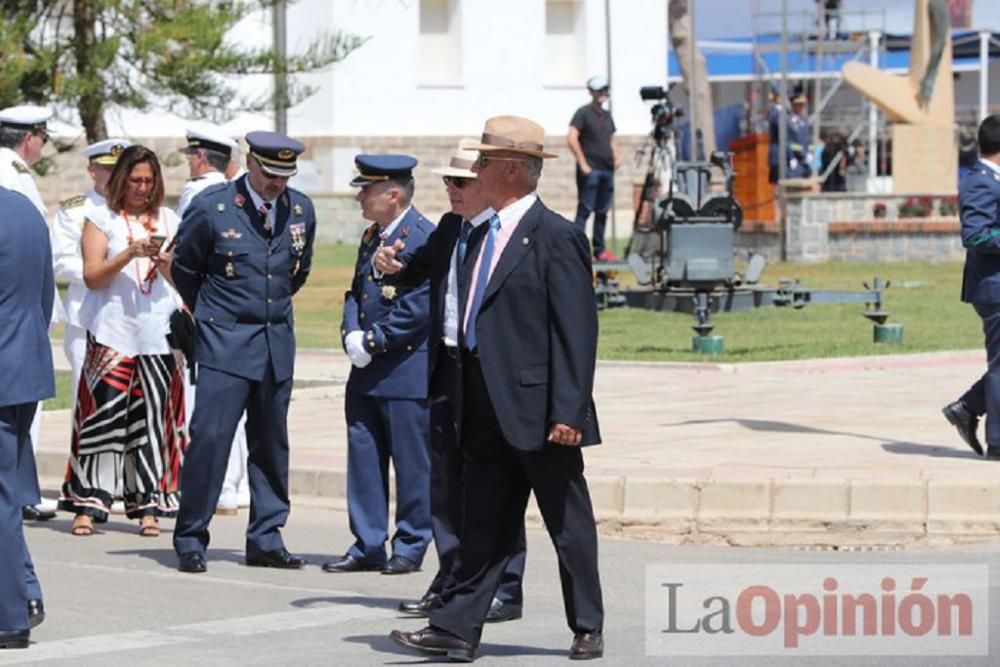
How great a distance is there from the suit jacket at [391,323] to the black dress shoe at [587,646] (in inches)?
99.5

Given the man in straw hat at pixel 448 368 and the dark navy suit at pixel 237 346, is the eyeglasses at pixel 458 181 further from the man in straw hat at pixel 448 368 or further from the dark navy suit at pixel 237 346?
the dark navy suit at pixel 237 346

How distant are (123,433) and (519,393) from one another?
447 cm

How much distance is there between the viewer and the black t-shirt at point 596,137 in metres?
26.0

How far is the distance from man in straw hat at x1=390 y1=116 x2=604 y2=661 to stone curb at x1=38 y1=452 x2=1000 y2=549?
10.7ft

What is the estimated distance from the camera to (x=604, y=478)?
1227cm

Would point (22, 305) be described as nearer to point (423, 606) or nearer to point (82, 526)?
point (423, 606)

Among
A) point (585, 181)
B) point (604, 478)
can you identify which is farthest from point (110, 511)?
point (585, 181)

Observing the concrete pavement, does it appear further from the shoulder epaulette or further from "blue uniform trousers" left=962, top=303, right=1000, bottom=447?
the shoulder epaulette

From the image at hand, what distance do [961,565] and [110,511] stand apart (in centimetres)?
480

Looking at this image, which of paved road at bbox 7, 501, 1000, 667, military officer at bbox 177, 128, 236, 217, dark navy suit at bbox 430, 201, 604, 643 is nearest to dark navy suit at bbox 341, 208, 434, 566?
paved road at bbox 7, 501, 1000, 667

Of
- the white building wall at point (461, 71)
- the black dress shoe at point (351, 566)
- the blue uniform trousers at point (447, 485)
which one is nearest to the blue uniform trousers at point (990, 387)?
the black dress shoe at point (351, 566)

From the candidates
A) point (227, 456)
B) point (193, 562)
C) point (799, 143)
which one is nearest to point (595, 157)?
point (227, 456)

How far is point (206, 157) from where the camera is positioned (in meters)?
12.2

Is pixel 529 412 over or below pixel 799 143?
over
